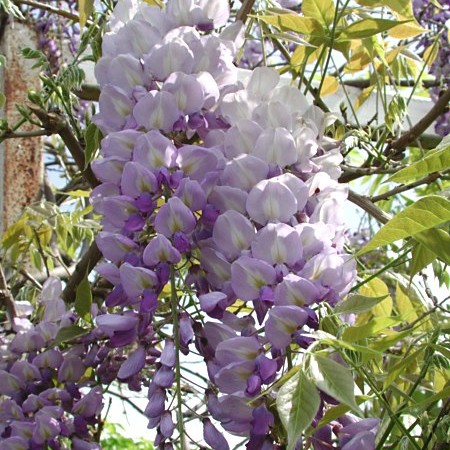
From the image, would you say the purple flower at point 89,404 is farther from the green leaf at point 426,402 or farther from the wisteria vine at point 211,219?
the green leaf at point 426,402

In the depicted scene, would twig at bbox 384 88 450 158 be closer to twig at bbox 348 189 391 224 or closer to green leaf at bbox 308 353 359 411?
twig at bbox 348 189 391 224

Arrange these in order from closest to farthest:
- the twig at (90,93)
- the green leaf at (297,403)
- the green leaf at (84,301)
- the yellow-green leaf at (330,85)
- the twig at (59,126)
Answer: the green leaf at (297,403)
the green leaf at (84,301)
the twig at (59,126)
the yellow-green leaf at (330,85)
the twig at (90,93)

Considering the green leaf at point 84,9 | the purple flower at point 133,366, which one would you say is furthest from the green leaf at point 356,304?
the green leaf at point 84,9

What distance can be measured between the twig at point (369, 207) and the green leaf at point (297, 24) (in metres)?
0.16

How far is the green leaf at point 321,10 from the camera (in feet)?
2.45

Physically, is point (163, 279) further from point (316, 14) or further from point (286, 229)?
point (316, 14)

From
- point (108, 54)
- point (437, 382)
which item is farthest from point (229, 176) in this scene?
point (437, 382)

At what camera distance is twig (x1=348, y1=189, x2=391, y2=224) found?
81cm

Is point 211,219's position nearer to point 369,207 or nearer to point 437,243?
point 437,243

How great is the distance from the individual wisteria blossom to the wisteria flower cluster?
78 mm

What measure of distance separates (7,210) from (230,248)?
0.88m

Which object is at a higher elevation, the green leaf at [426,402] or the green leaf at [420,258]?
the green leaf at [420,258]

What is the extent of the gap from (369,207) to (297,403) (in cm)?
39

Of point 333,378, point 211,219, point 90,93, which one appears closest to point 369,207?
point 211,219
